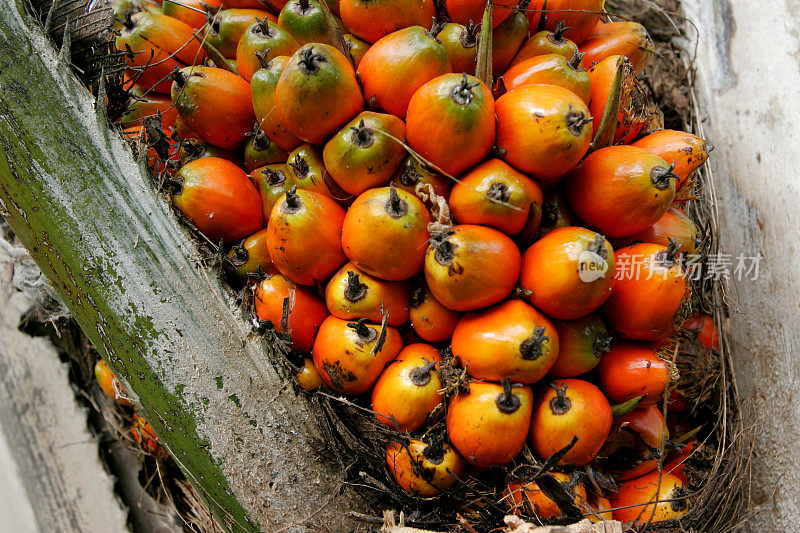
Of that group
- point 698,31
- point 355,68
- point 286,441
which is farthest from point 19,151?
point 698,31

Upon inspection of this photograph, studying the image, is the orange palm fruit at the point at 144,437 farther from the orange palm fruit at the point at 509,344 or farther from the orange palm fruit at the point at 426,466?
the orange palm fruit at the point at 509,344

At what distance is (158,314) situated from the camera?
1966 millimetres

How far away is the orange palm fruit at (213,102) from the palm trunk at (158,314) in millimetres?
321

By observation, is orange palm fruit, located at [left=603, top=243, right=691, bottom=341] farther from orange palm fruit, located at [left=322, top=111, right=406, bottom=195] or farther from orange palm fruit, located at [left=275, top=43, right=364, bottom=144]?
orange palm fruit, located at [left=275, top=43, right=364, bottom=144]

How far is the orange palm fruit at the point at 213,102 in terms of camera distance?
84.2 inches

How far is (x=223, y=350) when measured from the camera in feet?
6.49

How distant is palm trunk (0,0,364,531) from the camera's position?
1.94 meters

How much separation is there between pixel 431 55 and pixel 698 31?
6.74 ft

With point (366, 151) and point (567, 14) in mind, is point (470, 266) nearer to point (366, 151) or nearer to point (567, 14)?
point (366, 151)

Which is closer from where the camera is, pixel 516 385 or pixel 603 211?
pixel 516 385

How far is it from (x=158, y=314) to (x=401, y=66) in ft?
3.96

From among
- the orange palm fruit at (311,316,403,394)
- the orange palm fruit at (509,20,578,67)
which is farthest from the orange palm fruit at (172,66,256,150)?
the orange palm fruit at (509,20,578,67)

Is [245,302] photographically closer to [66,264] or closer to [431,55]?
[66,264]

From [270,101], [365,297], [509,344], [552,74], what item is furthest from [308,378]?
[552,74]
